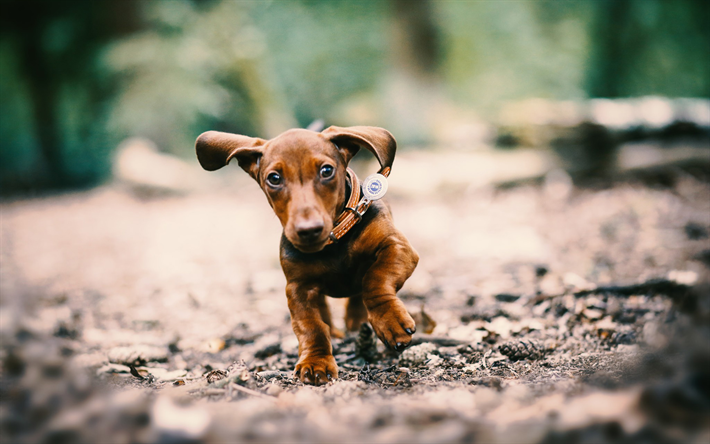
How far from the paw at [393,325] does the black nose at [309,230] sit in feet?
1.39

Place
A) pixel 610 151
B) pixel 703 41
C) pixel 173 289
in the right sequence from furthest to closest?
pixel 703 41 → pixel 610 151 → pixel 173 289

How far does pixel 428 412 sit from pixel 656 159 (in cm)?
757

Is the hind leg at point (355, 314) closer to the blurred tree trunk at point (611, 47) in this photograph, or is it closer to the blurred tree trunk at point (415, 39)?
the blurred tree trunk at point (415, 39)

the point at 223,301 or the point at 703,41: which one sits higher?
the point at 703,41

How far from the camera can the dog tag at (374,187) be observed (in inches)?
89.8

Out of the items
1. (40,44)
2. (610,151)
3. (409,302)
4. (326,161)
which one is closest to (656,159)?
(610,151)

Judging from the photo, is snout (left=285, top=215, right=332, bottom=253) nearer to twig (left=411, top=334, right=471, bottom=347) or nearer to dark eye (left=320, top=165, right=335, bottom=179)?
dark eye (left=320, top=165, right=335, bottom=179)

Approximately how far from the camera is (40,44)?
41.1 feet

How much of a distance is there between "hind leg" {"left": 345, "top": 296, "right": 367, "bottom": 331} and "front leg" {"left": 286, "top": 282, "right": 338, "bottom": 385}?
0.72m

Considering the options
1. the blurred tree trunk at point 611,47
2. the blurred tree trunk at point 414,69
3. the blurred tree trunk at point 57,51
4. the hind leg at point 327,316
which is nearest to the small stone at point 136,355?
the hind leg at point 327,316

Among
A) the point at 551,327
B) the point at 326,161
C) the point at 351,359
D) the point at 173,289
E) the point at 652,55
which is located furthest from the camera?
the point at 652,55

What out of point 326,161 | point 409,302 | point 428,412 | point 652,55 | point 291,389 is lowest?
point 409,302

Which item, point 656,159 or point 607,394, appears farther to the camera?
point 656,159

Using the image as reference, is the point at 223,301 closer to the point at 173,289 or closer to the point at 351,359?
the point at 173,289
